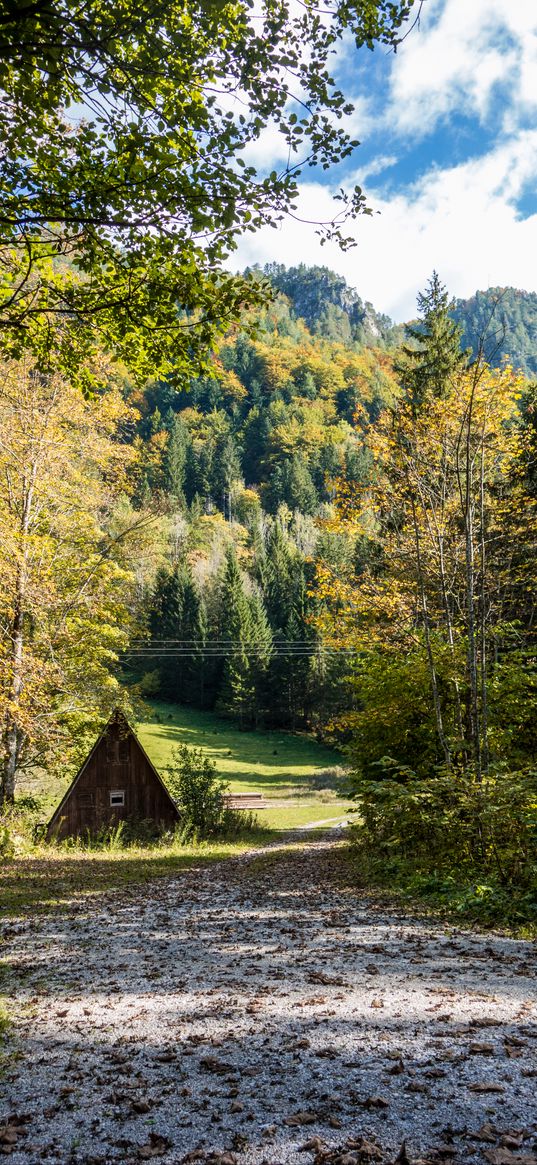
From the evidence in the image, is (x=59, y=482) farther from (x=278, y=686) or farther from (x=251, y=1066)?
(x=278, y=686)

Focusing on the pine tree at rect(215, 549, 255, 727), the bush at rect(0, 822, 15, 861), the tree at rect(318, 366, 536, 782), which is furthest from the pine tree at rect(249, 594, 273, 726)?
the tree at rect(318, 366, 536, 782)

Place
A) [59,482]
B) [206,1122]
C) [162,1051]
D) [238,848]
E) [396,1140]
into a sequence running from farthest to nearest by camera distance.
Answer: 1. [238,848]
2. [59,482]
3. [162,1051]
4. [206,1122]
5. [396,1140]

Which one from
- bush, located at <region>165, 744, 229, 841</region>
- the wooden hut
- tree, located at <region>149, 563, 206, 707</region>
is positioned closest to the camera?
the wooden hut

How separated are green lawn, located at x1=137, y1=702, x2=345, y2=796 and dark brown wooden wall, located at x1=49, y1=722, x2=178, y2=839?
1609cm

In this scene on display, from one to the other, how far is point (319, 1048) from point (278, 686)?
5797 centimetres

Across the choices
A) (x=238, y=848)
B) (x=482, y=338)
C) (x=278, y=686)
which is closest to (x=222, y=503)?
(x=278, y=686)

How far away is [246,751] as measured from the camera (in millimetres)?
51125

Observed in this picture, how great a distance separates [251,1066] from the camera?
11.6 ft

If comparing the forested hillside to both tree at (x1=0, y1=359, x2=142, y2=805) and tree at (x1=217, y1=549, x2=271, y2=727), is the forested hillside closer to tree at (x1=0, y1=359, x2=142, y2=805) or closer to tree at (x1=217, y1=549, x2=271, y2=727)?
tree at (x1=217, y1=549, x2=271, y2=727)

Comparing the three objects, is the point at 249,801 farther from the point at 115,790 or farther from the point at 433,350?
the point at 433,350

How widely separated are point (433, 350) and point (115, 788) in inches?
660

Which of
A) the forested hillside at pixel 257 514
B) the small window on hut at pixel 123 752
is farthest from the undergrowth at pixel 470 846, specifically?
the small window on hut at pixel 123 752

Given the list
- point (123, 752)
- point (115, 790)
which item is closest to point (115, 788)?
point (115, 790)

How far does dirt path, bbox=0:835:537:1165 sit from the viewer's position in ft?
9.16
